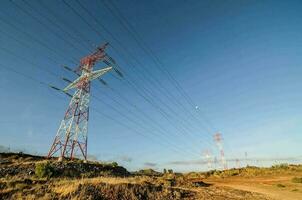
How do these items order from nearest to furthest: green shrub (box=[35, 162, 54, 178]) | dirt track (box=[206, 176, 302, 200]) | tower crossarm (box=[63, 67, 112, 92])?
dirt track (box=[206, 176, 302, 200]) → green shrub (box=[35, 162, 54, 178]) → tower crossarm (box=[63, 67, 112, 92])

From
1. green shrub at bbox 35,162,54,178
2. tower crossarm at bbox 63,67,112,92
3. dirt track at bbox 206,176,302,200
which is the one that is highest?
tower crossarm at bbox 63,67,112,92

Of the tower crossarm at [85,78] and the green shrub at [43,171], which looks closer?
the green shrub at [43,171]

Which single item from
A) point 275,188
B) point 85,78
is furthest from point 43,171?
point 275,188

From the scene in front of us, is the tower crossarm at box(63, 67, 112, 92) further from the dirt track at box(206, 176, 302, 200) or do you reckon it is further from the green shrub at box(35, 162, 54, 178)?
the dirt track at box(206, 176, 302, 200)

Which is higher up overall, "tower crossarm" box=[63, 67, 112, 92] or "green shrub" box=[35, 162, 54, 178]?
"tower crossarm" box=[63, 67, 112, 92]

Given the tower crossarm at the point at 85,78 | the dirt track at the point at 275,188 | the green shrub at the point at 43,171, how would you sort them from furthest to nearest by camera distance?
the tower crossarm at the point at 85,78, the green shrub at the point at 43,171, the dirt track at the point at 275,188

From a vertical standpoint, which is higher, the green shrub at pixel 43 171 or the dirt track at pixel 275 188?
the green shrub at pixel 43 171

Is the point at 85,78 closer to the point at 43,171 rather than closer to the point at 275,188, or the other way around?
the point at 43,171

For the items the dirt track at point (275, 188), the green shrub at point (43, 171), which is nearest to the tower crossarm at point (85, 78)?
the green shrub at point (43, 171)

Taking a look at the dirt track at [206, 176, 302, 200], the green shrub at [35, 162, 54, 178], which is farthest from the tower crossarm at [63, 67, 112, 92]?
the dirt track at [206, 176, 302, 200]

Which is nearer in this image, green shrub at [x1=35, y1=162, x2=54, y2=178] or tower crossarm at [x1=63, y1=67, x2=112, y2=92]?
green shrub at [x1=35, y1=162, x2=54, y2=178]

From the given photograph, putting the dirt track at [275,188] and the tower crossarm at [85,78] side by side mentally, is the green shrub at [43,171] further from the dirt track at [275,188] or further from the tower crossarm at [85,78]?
the dirt track at [275,188]

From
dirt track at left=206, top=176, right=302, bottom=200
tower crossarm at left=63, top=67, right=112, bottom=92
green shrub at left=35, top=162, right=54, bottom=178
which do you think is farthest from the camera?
tower crossarm at left=63, top=67, right=112, bottom=92

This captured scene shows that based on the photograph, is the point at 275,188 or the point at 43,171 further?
the point at 275,188
